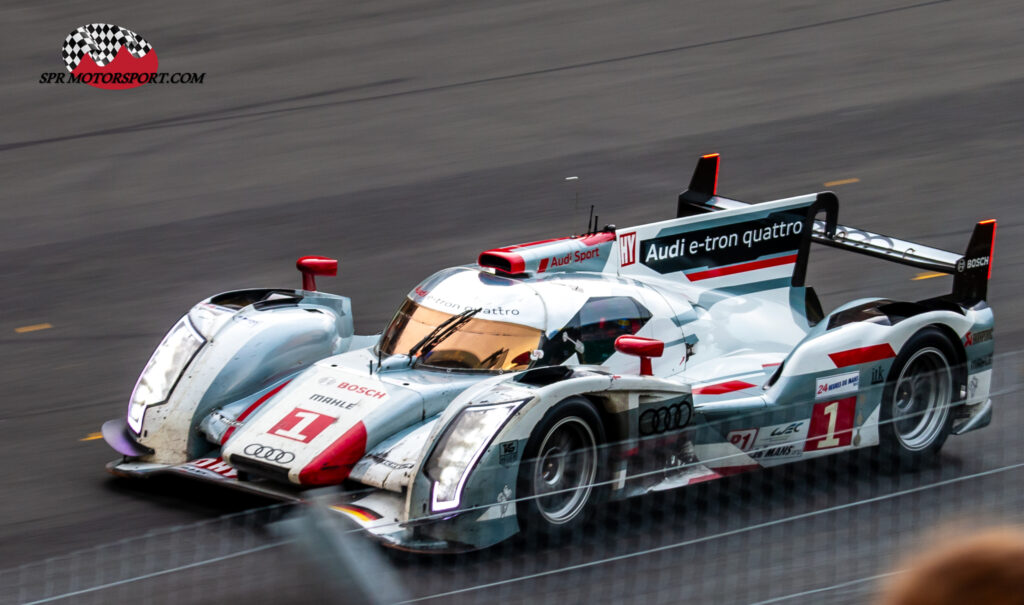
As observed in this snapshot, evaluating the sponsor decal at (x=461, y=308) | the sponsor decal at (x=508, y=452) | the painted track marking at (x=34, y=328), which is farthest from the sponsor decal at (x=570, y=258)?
the painted track marking at (x=34, y=328)

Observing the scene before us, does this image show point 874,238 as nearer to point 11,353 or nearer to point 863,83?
point 11,353

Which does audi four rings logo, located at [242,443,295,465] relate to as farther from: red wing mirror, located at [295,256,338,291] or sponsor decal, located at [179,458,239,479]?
red wing mirror, located at [295,256,338,291]

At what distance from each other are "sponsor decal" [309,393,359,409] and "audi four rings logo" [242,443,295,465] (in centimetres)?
42

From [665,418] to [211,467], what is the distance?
2460 millimetres

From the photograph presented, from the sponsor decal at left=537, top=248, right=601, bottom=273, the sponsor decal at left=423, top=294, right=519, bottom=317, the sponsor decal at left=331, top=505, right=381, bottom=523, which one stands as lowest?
the sponsor decal at left=331, top=505, right=381, bottom=523

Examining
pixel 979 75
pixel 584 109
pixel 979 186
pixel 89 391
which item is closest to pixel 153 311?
pixel 89 391

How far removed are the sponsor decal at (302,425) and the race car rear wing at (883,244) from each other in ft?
10.9

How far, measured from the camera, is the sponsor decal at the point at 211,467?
7.56 metres

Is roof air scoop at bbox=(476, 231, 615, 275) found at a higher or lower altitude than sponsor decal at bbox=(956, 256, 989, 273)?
higher

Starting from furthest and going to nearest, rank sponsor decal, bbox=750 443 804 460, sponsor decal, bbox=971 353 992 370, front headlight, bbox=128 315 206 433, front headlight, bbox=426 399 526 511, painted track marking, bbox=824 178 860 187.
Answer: painted track marking, bbox=824 178 860 187, sponsor decal, bbox=971 353 992 370, front headlight, bbox=128 315 206 433, sponsor decal, bbox=750 443 804 460, front headlight, bbox=426 399 526 511

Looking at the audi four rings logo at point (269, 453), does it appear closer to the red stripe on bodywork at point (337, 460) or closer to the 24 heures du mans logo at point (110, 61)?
the red stripe on bodywork at point (337, 460)

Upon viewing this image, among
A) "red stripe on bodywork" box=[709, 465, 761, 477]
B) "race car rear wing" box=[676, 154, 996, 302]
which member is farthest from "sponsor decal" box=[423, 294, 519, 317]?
"race car rear wing" box=[676, 154, 996, 302]

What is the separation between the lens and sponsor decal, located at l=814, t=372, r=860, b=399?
7797 mm

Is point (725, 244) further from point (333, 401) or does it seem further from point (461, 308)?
point (333, 401)
